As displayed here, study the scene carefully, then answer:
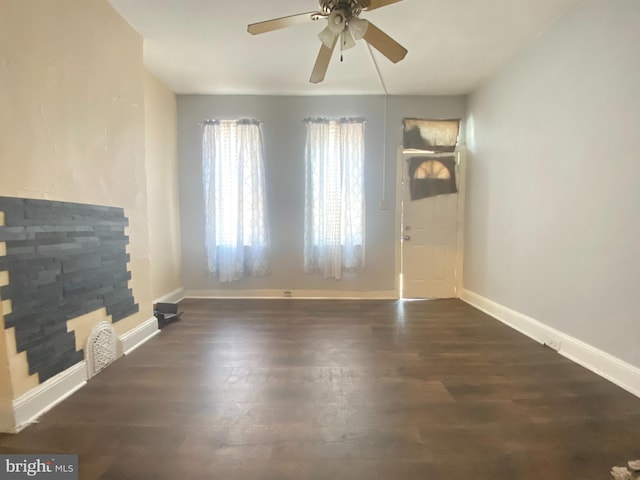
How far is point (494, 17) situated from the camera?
8.37ft

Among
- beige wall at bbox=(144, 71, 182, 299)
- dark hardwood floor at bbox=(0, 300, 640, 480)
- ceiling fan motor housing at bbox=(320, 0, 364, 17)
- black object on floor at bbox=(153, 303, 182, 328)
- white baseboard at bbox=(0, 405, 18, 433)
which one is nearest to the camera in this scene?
dark hardwood floor at bbox=(0, 300, 640, 480)

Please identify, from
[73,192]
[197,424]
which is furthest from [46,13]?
[197,424]

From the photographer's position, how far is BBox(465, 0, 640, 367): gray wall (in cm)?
200

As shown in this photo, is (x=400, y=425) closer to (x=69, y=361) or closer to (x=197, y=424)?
(x=197, y=424)

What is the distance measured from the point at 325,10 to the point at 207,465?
2.55 meters

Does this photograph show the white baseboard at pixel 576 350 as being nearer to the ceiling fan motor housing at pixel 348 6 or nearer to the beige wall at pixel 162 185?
the ceiling fan motor housing at pixel 348 6

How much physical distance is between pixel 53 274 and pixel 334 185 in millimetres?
3111

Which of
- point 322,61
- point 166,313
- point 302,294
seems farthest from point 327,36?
point 302,294

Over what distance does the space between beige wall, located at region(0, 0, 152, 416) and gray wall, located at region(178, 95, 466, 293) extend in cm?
148

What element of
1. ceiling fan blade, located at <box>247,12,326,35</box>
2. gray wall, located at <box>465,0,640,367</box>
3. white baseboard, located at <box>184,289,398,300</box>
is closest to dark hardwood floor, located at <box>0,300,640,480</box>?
gray wall, located at <box>465,0,640,367</box>

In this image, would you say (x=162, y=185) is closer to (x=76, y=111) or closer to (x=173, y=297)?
(x=173, y=297)

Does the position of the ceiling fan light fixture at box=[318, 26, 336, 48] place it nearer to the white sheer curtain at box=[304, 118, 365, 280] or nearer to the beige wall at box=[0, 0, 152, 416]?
the beige wall at box=[0, 0, 152, 416]

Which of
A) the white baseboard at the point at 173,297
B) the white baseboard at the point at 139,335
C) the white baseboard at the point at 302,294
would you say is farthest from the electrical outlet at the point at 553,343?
the white baseboard at the point at 173,297

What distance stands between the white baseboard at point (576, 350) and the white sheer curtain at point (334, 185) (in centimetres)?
190
